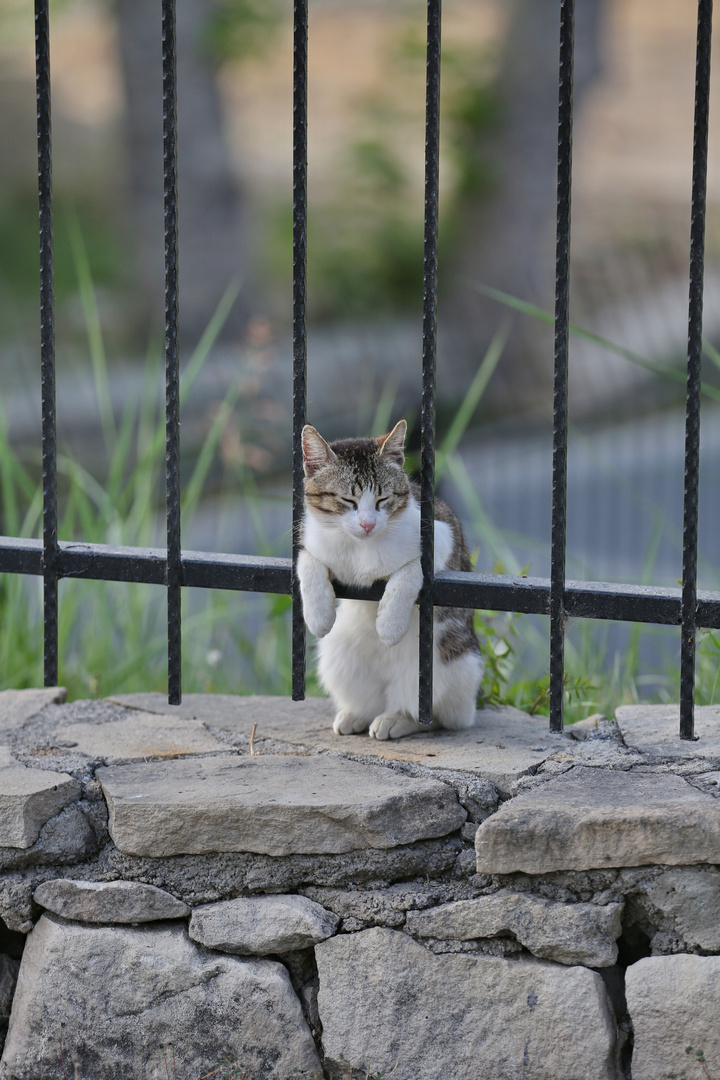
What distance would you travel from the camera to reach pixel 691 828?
5.69ft

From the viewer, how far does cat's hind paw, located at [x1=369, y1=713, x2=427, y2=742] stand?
7.14ft

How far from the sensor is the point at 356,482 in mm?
2150

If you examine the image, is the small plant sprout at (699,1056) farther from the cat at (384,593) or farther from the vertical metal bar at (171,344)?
the vertical metal bar at (171,344)

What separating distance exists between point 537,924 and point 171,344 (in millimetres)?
1184

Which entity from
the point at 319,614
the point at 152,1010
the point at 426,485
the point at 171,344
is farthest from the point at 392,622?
the point at 152,1010

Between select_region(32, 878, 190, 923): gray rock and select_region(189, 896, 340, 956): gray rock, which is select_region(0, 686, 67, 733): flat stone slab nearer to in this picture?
select_region(32, 878, 190, 923): gray rock

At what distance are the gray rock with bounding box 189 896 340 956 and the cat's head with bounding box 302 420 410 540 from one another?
0.68 metres

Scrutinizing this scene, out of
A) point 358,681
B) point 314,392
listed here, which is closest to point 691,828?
point 358,681

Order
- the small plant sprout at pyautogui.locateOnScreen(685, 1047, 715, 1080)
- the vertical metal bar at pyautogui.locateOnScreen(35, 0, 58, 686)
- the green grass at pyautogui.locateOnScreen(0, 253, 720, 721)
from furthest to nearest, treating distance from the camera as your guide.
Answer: the green grass at pyautogui.locateOnScreen(0, 253, 720, 721) → the vertical metal bar at pyautogui.locateOnScreen(35, 0, 58, 686) → the small plant sprout at pyautogui.locateOnScreen(685, 1047, 715, 1080)

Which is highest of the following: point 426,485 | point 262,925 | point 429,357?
point 429,357

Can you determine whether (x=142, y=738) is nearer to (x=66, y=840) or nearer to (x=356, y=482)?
(x=66, y=840)

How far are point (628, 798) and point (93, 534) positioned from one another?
6.33 ft

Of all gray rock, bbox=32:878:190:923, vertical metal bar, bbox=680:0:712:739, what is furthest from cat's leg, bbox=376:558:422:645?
gray rock, bbox=32:878:190:923

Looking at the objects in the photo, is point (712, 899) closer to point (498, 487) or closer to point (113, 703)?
point (113, 703)
